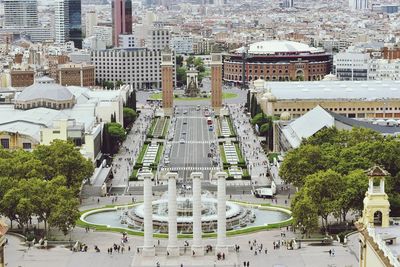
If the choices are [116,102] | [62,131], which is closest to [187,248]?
[62,131]

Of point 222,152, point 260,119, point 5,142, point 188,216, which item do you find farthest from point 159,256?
point 260,119

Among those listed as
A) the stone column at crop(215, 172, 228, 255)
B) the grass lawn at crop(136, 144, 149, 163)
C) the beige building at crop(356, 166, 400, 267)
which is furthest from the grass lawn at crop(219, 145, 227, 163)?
the beige building at crop(356, 166, 400, 267)

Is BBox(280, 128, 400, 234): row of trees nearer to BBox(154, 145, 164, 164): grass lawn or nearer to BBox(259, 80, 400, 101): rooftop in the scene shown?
BBox(154, 145, 164, 164): grass lawn

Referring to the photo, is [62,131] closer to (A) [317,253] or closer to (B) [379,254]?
(A) [317,253]

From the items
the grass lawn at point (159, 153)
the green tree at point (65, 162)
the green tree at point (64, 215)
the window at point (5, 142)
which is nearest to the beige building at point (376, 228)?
the green tree at point (64, 215)

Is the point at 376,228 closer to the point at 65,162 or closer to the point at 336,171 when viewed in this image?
the point at 336,171

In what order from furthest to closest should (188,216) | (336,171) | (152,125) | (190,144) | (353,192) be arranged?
(152,125)
(190,144)
(336,171)
(188,216)
(353,192)
